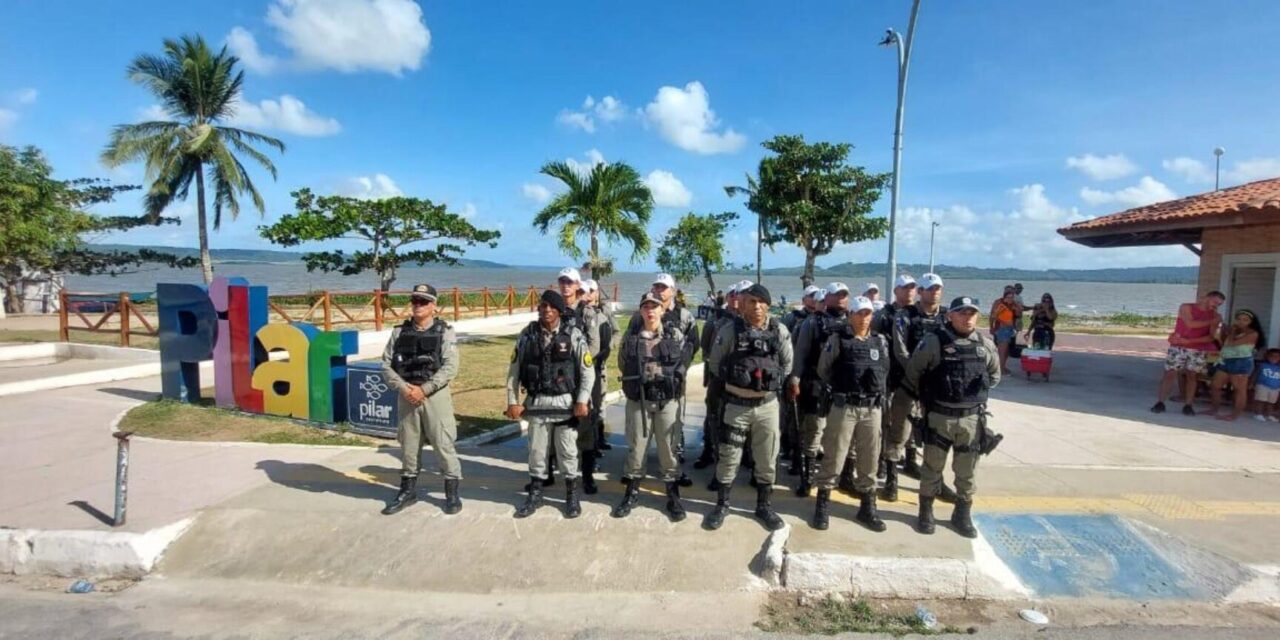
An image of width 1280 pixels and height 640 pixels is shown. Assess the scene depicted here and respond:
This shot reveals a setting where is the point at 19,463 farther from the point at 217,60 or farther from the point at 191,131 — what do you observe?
the point at 217,60

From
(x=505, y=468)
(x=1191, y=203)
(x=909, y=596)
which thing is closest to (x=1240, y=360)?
(x=1191, y=203)

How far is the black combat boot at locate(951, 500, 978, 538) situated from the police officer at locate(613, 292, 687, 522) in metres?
1.92

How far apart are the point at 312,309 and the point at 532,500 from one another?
558 inches

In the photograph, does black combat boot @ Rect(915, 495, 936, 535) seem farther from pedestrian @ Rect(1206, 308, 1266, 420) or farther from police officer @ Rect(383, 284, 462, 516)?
pedestrian @ Rect(1206, 308, 1266, 420)

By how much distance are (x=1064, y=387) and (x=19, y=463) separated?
45.0ft

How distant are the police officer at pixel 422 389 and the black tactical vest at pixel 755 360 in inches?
83.9

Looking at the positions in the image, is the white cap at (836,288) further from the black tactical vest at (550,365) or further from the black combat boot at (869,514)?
the black tactical vest at (550,365)

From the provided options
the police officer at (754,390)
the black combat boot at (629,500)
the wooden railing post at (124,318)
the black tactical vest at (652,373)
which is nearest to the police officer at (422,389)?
the black combat boot at (629,500)

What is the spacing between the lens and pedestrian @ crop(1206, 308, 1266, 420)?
7.69 m

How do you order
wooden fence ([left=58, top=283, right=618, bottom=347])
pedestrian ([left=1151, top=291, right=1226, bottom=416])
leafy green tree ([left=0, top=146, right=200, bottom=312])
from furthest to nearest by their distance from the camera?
leafy green tree ([left=0, top=146, right=200, bottom=312]) < wooden fence ([left=58, top=283, right=618, bottom=347]) < pedestrian ([left=1151, top=291, right=1226, bottom=416])

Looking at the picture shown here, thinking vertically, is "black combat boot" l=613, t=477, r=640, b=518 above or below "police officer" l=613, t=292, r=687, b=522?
below

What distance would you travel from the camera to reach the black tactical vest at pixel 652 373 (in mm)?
4422

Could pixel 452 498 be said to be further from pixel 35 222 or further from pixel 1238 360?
pixel 35 222

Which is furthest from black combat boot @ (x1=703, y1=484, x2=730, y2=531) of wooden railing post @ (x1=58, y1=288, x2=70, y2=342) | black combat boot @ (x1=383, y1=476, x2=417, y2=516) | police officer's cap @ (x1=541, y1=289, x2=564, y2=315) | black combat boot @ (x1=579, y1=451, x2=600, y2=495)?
wooden railing post @ (x1=58, y1=288, x2=70, y2=342)
